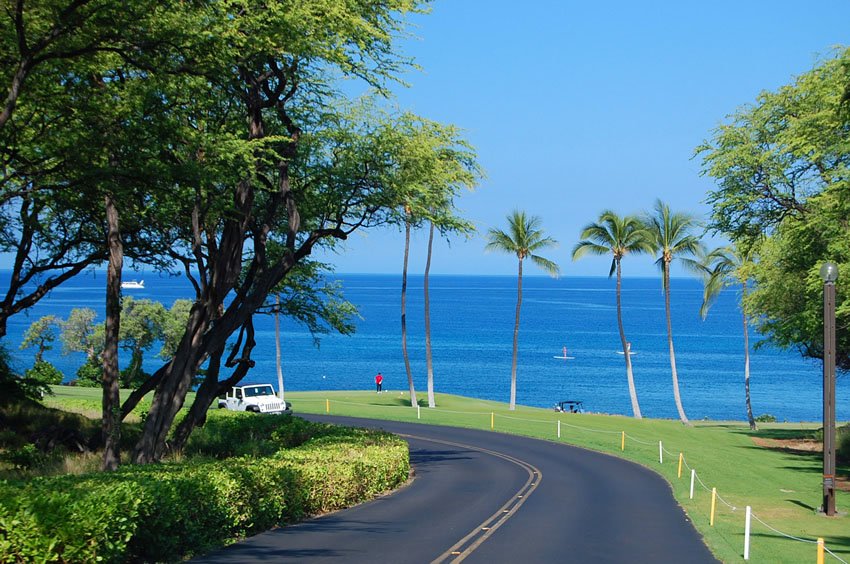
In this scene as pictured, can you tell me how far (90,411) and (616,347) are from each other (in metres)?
138

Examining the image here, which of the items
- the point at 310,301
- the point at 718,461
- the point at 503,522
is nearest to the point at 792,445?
the point at 718,461

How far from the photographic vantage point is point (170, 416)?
23.1 metres

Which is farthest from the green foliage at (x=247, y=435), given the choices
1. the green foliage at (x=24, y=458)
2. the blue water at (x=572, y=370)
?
the blue water at (x=572, y=370)

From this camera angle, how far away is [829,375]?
73.8ft

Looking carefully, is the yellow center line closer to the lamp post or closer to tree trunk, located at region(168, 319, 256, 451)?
the lamp post

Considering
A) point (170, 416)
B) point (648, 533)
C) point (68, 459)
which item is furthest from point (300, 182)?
point (648, 533)

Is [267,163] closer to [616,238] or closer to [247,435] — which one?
[247,435]

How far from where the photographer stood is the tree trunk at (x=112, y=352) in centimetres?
2073

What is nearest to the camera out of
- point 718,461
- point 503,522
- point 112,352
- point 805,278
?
point 503,522

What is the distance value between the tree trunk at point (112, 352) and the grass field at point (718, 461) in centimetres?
1370

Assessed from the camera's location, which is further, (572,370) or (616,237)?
(572,370)

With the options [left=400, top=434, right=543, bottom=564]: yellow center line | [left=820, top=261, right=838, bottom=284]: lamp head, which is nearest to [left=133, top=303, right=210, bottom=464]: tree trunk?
[left=400, top=434, right=543, bottom=564]: yellow center line

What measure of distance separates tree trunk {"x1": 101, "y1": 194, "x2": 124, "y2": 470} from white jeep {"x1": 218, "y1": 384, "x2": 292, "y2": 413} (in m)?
24.2

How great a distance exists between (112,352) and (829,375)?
713 inches
